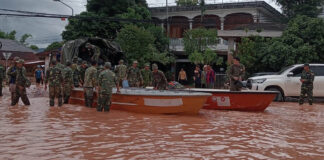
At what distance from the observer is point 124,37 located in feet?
72.5

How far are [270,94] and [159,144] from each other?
5830 mm

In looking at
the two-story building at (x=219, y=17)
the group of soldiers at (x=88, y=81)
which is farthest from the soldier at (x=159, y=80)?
the two-story building at (x=219, y=17)

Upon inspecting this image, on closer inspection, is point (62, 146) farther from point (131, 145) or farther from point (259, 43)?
point (259, 43)

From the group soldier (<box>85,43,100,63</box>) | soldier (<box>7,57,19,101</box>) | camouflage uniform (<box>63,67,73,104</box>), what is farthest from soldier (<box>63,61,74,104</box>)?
soldier (<box>85,43,100,63</box>)

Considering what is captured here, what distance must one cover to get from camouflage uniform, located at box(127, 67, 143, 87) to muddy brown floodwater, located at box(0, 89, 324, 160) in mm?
3930

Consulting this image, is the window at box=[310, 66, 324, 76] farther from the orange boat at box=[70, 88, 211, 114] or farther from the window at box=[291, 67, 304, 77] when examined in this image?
the orange boat at box=[70, 88, 211, 114]

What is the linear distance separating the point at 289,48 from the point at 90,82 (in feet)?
40.6

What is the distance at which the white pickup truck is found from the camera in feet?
43.2

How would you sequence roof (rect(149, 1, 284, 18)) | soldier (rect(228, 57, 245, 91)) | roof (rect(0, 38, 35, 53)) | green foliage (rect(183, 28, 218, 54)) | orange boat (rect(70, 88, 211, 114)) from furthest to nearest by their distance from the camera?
roof (rect(0, 38, 35, 53)) → roof (rect(149, 1, 284, 18)) → green foliage (rect(183, 28, 218, 54)) → soldier (rect(228, 57, 245, 91)) → orange boat (rect(70, 88, 211, 114))

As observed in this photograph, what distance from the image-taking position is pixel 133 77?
13.0 meters

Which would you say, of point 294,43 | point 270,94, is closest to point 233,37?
point 294,43

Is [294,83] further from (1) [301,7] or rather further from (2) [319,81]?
(1) [301,7]

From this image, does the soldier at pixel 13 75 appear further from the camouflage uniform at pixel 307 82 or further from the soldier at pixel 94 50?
the camouflage uniform at pixel 307 82

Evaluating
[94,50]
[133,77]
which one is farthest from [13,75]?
[133,77]
